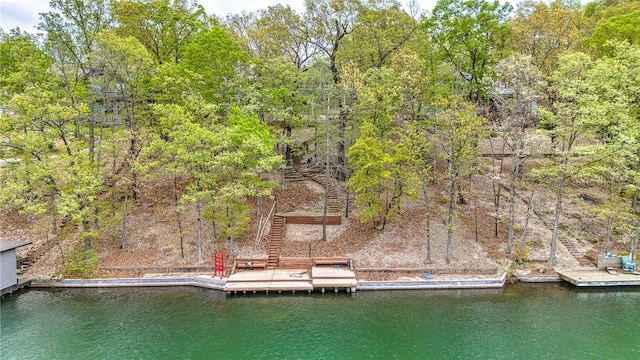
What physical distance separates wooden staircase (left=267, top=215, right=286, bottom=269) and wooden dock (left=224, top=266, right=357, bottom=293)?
2.30 feet

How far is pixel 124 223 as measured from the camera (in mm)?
24172

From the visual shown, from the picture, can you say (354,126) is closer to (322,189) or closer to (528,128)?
(322,189)

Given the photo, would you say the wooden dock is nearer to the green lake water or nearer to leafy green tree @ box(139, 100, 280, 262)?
the green lake water

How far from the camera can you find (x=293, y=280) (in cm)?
2142

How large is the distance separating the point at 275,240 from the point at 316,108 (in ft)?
33.7

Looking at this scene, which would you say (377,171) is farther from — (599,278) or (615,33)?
(615,33)

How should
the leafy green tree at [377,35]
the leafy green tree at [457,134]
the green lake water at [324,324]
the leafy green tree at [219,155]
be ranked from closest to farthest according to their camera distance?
the green lake water at [324,324]
the leafy green tree at [457,134]
the leafy green tree at [219,155]
the leafy green tree at [377,35]

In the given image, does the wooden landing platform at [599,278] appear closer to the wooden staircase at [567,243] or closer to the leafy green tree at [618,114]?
the wooden staircase at [567,243]

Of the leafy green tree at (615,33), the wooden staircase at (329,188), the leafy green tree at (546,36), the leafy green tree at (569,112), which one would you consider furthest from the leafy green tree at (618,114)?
the wooden staircase at (329,188)

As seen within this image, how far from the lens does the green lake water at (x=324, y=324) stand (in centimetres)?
1569

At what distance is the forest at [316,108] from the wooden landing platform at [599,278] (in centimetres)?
153

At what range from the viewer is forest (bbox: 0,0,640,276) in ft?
71.7

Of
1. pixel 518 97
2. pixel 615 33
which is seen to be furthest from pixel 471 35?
pixel 615 33

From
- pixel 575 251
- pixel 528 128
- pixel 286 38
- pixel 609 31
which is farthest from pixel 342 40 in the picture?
pixel 575 251
